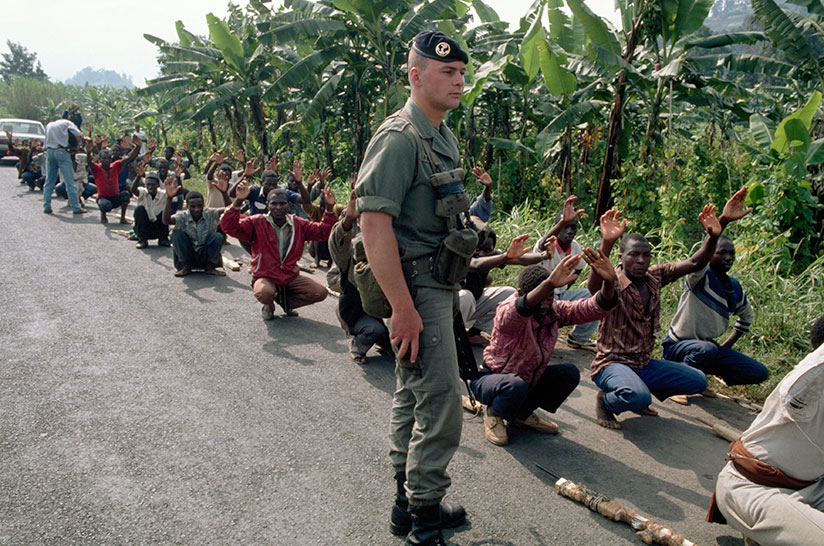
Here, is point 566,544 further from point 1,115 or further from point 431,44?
point 1,115

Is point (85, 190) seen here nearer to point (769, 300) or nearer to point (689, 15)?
point (689, 15)

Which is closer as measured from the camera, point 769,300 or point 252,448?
point 252,448

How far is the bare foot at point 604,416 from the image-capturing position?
4262 millimetres

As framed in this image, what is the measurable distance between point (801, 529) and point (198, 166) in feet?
71.8

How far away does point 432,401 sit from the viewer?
267cm

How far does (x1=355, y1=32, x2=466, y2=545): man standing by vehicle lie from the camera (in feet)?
8.34

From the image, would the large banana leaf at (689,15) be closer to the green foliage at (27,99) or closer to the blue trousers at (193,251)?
the blue trousers at (193,251)

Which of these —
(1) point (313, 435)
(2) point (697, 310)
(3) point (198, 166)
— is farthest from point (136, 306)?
(3) point (198, 166)

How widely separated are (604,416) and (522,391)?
2.75 feet

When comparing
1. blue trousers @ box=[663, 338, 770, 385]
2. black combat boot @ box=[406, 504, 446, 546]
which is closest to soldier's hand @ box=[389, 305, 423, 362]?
black combat boot @ box=[406, 504, 446, 546]

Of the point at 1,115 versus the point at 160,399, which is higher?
the point at 1,115

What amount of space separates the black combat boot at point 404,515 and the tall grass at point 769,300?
3.09 meters

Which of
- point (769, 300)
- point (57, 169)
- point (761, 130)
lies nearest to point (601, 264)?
point (769, 300)

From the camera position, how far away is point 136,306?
6.50m
